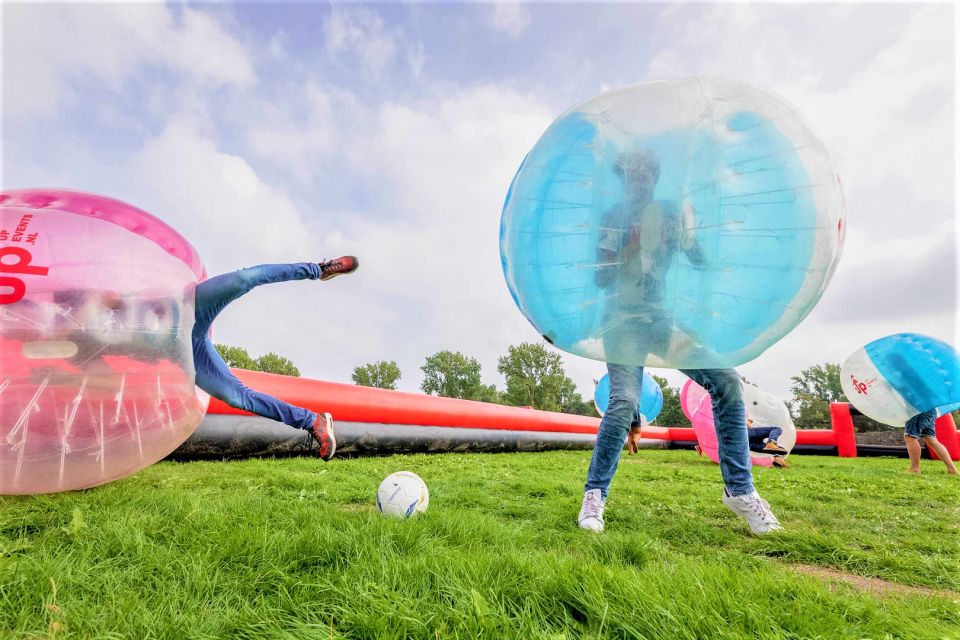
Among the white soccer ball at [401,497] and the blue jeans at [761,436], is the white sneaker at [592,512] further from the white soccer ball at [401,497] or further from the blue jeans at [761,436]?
the blue jeans at [761,436]

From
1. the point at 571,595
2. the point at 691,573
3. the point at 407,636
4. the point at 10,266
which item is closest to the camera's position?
the point at 407,636

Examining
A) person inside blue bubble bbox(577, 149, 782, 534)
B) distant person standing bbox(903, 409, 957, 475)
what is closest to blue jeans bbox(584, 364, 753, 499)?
person inside blue bubble bbox(577, 149, 782, 534)

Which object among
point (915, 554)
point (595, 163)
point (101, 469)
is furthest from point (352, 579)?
point (915, 554)

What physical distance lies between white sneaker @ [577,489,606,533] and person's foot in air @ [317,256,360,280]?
262 centimetres

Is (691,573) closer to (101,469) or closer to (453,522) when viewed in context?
(453,522)

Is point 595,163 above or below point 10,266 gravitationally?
above

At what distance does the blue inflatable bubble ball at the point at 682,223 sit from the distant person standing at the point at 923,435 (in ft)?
24.8

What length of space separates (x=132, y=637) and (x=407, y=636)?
2.38 ft

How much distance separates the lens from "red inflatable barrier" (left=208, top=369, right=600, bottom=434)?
6406 mm

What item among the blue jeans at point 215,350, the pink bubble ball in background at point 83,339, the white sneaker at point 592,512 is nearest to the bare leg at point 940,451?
the white sneaker at point 592,512

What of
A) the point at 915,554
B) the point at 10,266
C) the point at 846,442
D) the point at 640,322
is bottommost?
the point at 846,442

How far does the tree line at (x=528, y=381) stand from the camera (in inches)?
2037

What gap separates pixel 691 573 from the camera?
1713 millimetres

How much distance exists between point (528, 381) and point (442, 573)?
52.7m
